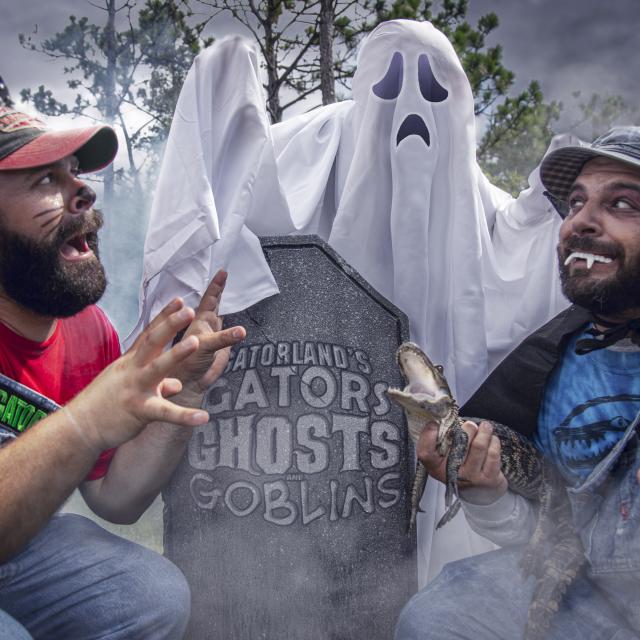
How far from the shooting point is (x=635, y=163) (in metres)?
2.14

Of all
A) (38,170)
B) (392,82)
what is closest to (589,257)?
(392,82)

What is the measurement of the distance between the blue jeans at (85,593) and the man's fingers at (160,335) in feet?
2.85

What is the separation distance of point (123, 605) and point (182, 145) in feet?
5.35

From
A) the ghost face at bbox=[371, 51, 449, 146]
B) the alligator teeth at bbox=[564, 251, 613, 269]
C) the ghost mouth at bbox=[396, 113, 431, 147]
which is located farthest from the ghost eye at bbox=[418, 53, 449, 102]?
the alligator teeth at bbox=[564, 251, 613, 269]

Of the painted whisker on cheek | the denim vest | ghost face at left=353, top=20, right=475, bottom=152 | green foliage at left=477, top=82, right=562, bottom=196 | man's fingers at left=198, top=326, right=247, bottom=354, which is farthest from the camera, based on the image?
green foliage at left=477, top=82, right=562, bottom=196

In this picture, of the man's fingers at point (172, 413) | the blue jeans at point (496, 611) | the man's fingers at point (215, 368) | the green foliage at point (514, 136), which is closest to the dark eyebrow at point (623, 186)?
the blue jeans at point (496, 611)

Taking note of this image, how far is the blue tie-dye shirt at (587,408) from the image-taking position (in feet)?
7.22

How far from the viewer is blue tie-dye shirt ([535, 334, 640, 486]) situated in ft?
7.22

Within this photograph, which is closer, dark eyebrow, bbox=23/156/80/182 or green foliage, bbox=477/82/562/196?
dark eyebrow, bbox=23/156/80/182

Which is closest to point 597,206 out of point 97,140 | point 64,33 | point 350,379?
point 350,379

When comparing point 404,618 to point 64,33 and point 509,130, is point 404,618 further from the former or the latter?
point 509,130

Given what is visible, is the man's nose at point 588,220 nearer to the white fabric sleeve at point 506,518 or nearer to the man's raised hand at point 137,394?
the white fabric sleeve at point 506,518

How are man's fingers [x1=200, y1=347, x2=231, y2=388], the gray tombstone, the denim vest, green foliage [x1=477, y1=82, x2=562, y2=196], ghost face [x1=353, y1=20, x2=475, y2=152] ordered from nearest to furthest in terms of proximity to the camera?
the denim vest
man's fingers [x1=200, y1=347, x2=231, y2=388]
the gray tombstone
ghost face [x1=353, y1=20, x2=475, y2=152]
green foliage [x1=477, y1=82, x2=562, y2=196]

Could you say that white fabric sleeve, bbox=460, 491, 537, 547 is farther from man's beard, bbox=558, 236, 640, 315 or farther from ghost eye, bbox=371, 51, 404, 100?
ghost eye, bbox=371, 51, 404, 100
